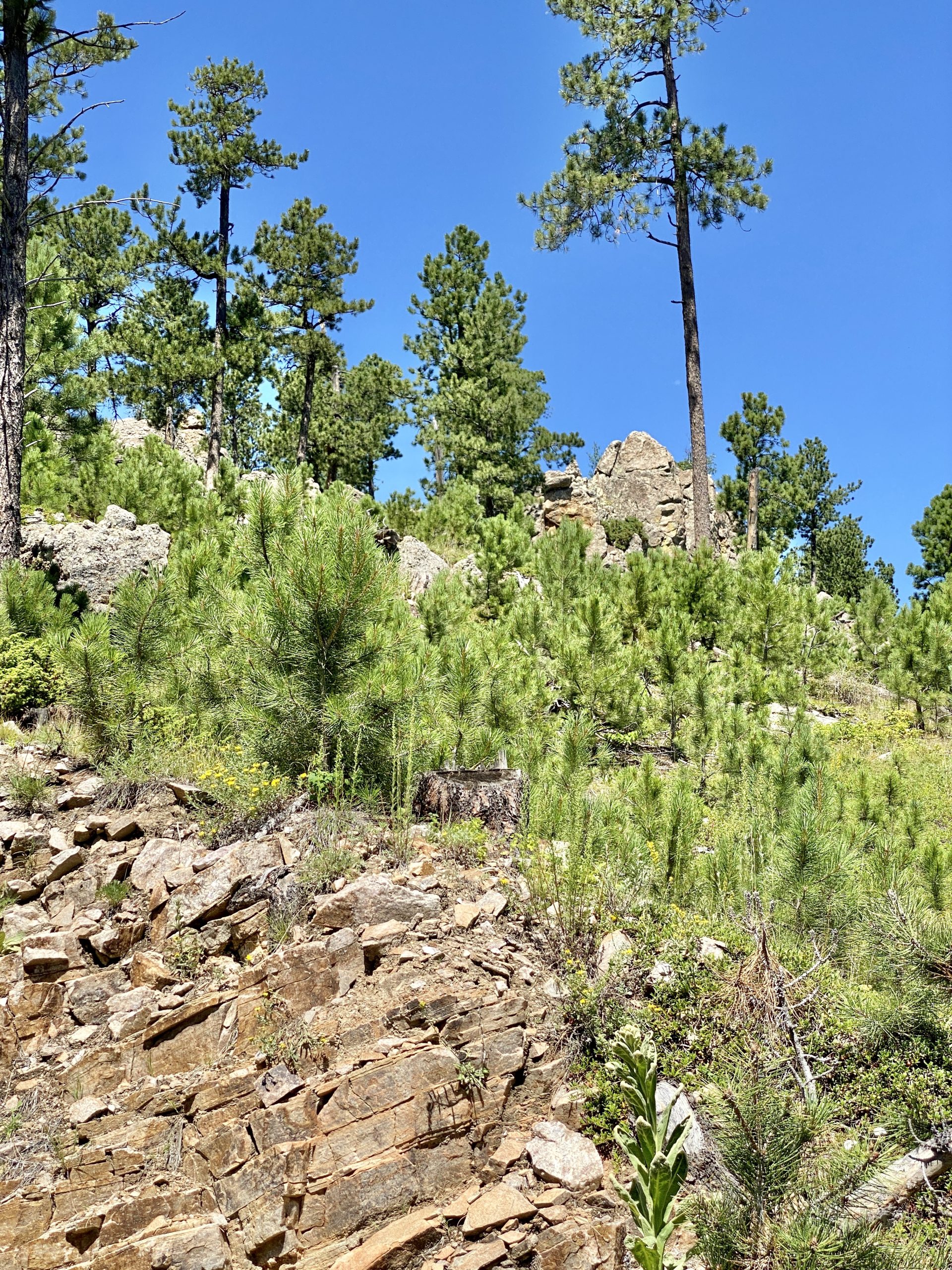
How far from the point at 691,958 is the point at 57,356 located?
13.3 meters

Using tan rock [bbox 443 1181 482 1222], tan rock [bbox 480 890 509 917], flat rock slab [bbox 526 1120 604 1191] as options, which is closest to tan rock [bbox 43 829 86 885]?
tan rock [bbox 480 890 509 917]

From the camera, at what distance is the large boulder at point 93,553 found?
9273mm

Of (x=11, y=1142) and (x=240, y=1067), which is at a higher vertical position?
(x=240, y=1067)

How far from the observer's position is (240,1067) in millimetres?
3809

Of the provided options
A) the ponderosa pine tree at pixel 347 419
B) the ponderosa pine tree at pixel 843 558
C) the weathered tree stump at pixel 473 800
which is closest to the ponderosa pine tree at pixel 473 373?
the ponderosa pine tree at pixel 347 419

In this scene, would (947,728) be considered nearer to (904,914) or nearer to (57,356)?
(904,914)

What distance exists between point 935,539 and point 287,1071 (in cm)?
3240

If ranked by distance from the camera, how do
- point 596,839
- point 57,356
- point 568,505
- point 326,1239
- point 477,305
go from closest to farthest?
point 326,1239
point 596,839
point 57,356
point 568,505
point 477,305

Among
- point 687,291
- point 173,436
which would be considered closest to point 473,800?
point 687,291

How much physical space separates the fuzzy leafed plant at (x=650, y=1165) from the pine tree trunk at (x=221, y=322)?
2061cm

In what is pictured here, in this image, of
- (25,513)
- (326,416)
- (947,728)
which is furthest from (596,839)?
(326,416)

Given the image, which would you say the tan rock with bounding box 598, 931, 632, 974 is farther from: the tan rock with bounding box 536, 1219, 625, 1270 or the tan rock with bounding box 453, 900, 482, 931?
the tan rock with bounding box 536, 1219, 625, 1270

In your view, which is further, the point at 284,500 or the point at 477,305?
the point at 477,305

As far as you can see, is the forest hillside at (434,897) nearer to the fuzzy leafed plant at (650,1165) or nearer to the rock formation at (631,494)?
the fuzzy leafed plant at (650,1165)
